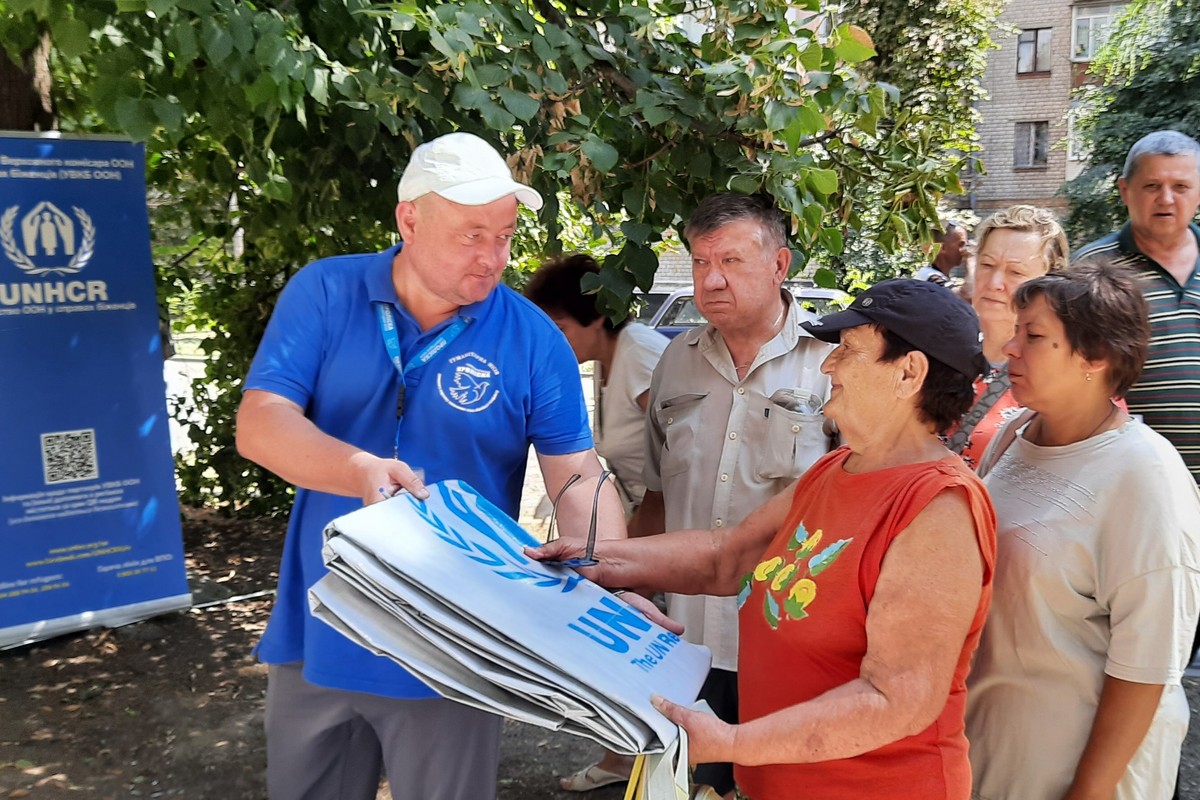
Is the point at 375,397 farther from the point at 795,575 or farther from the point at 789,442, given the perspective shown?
the point at 789,442

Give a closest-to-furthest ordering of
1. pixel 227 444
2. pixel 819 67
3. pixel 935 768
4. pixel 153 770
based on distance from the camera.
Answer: pixel 935 768 → pixel 819 67 → pixel 153 770 → pixel 227 444

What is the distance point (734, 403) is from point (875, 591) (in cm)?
135

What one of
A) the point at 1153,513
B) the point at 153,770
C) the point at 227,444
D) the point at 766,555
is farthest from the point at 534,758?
the point at 227,444

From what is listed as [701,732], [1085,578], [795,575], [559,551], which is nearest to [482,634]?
[701,732]

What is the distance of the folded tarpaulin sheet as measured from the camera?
1.42 meters

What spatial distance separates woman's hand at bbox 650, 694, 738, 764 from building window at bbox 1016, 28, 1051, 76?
30455 millimetres

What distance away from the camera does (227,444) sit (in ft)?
A: 21.7

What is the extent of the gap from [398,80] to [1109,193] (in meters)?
14.8

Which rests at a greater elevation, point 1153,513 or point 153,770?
point 1153,513

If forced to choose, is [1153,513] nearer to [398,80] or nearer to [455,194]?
[455,194]

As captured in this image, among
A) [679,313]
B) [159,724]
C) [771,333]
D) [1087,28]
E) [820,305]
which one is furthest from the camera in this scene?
[1087,28]

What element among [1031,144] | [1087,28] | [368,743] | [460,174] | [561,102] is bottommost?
[368,743]

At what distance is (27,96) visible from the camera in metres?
4.88

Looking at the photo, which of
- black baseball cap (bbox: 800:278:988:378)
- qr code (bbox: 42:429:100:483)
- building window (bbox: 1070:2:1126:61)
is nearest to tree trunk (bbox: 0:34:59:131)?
qr code (bbox: 42:429:100:483)
